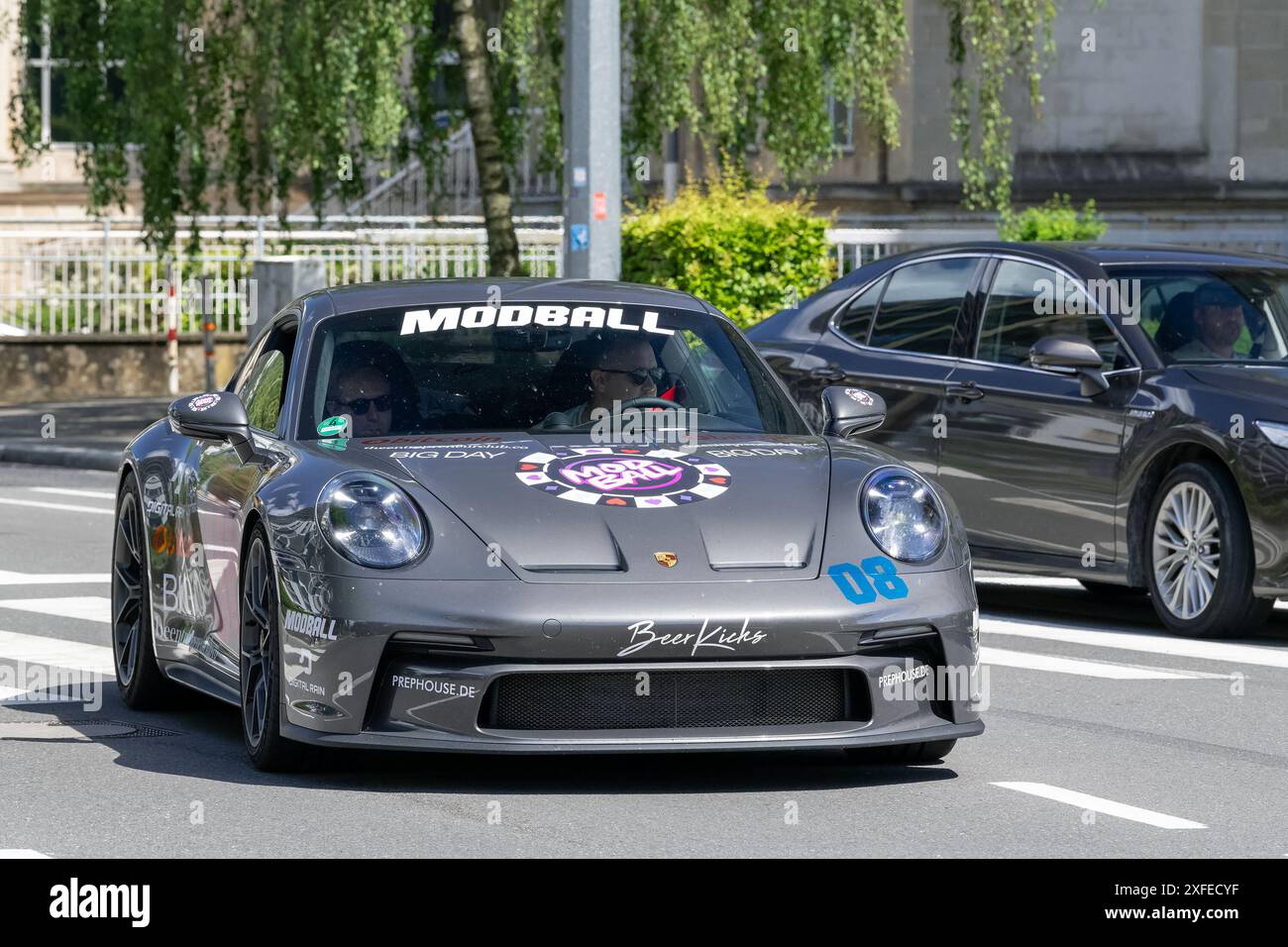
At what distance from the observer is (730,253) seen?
21.9m

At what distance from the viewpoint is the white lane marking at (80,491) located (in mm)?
19344

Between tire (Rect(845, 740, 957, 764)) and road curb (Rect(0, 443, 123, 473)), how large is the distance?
49.7 ft

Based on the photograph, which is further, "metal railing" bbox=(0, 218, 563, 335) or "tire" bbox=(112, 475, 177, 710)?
"metal railing" bbox=(0, 218, 563, 335)

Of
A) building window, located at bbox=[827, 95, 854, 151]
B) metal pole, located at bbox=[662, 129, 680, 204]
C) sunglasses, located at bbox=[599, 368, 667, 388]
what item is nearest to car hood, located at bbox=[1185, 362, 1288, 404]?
sunglasses, located at bbox=[599, 368, 667, 388]

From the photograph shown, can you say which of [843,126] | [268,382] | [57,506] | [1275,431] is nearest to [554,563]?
[268,382]

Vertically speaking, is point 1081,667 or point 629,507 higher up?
point 629,507

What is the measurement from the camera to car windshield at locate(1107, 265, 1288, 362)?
1128 centimetres

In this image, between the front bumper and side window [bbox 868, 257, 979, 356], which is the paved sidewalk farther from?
the front bumper

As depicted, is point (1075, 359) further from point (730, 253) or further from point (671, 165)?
point (671, 165)

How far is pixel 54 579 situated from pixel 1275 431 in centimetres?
613

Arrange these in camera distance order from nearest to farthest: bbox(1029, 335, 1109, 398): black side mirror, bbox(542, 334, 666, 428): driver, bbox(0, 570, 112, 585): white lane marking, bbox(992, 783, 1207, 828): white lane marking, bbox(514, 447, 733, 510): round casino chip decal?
bbox(992, 783, 1207, 828): white lane marking, bbox(514, 447, 733, 510): round casino chip decal, bbox(542, 334, 666, 428): driver, bbox(1029, 335, 1109, 398): black side mirror, bbox(0, 570, 112, 585): white lane marking

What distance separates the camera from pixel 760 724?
704cm

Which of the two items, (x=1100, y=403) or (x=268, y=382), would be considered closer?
(x=268, y=382)

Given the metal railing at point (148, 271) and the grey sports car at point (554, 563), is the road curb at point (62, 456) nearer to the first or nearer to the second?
the metal railing at point (148, 271)
